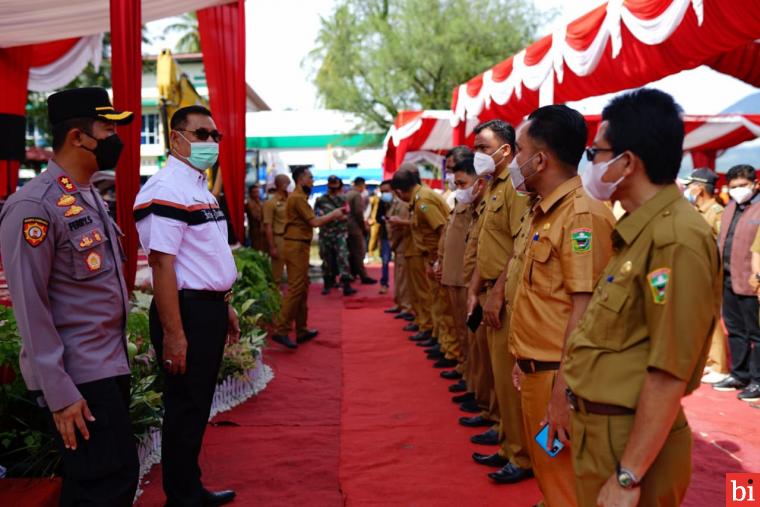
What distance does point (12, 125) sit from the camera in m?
7.50

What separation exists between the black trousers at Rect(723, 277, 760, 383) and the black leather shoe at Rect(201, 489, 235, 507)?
13.2 feet

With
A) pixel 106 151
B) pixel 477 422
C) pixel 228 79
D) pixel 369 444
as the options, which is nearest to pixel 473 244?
pixel 477 422

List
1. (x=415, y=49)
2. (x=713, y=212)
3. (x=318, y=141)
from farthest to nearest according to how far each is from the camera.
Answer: (x=318, y=141), (x=415, y=49), (x=713, y=212)

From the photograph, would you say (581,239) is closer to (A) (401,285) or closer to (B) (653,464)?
(B) (653,464)

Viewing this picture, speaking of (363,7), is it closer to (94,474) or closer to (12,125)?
(12,125)

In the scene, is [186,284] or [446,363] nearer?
[186,284]

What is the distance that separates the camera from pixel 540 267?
2.37 meters

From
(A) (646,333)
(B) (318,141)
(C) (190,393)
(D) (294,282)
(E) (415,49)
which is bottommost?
(D) (294,282)

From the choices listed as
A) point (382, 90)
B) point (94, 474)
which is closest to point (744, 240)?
point (94, 474)

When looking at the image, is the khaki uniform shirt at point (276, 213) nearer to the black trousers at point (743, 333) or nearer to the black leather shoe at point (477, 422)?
the black leather shoe at point (477, 422)

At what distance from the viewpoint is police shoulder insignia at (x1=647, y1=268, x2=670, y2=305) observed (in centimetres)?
144

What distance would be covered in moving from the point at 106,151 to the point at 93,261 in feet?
1.39

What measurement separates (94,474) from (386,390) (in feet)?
10.8

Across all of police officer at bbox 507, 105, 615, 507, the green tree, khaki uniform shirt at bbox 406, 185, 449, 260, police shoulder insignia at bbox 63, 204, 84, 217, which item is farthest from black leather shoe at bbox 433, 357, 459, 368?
the green tree
